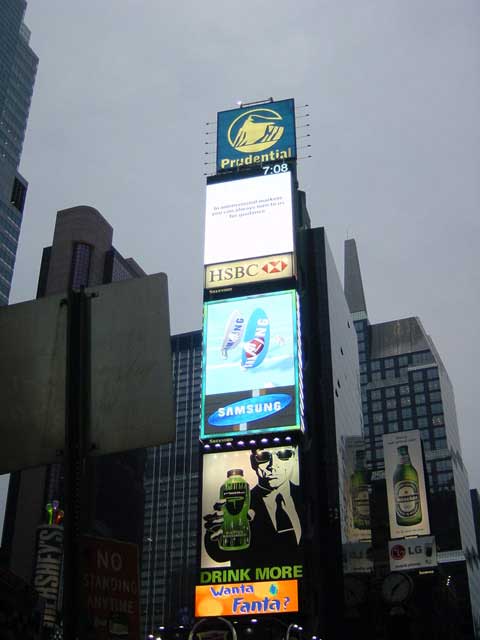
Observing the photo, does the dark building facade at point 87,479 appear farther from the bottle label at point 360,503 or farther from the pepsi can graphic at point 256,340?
the pepsi can graphic at point 256,340

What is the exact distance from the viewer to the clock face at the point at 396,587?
589 inches

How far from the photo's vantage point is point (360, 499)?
3280 inches

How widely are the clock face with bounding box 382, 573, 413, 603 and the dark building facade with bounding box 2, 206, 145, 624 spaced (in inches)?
4276

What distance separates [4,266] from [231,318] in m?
85.5

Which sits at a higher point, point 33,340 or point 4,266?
point 4,266

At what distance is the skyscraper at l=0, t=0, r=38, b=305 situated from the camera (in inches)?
5025

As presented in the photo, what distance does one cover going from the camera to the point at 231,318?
50.1 m

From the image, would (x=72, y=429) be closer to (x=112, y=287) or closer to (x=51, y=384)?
(x=51, y=384)

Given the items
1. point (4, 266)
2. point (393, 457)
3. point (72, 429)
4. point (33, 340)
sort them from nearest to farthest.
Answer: point (72, 429) < point (33, 340) < point (393, 457) < point (4, 266)

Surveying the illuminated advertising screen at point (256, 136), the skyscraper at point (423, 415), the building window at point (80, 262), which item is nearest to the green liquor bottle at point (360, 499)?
the illuminated advertising screen at point (256, 136)

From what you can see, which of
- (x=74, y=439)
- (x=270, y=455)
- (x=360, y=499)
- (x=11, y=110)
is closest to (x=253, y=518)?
(x=270, y=455)

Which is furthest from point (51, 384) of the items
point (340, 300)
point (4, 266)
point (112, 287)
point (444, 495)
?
point (444, 495)

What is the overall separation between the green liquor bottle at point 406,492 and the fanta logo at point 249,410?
1010 inches

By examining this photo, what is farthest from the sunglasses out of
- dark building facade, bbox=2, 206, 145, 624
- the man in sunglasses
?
dark building facade, bbox=2, 206, 145, 624
